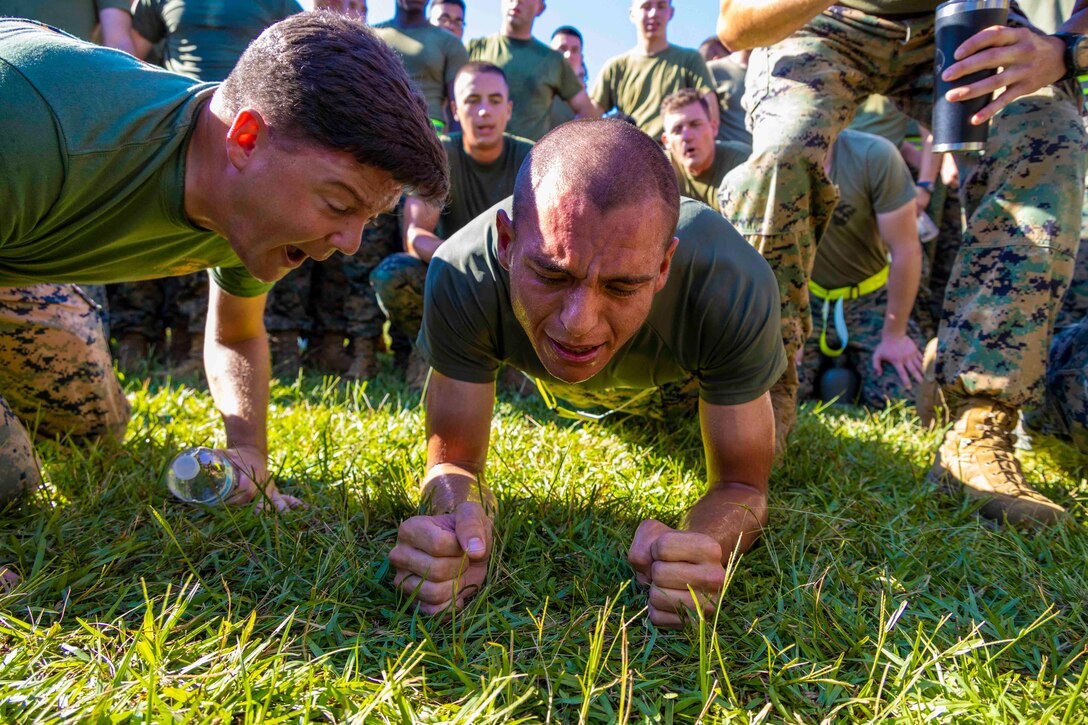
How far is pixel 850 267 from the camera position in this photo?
5551mm

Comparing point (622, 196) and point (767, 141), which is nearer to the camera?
point (622, 196)

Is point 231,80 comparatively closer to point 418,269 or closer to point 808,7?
point 808,7

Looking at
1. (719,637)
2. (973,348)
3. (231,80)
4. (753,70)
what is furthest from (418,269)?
(719,637)

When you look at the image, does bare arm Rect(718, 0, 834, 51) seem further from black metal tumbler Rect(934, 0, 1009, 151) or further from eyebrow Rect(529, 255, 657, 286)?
eyebrow Rect(529, 255, 657, 286)

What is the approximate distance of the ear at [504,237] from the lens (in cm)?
221

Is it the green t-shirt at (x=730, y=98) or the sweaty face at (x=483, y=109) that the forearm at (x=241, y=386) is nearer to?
the sweaty face at (x=483, y=109)

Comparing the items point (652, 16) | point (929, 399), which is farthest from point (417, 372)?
point (652, 16)

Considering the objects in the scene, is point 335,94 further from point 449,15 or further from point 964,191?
point 449,15

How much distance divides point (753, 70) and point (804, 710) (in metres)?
2.49

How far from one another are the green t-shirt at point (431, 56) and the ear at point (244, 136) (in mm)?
3702

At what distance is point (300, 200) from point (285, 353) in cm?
372

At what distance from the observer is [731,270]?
233 cm

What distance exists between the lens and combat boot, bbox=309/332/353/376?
5.99m

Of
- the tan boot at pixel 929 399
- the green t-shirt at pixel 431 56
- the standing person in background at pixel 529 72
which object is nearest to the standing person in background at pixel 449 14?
the standing person in background at pixel 529 72
